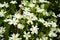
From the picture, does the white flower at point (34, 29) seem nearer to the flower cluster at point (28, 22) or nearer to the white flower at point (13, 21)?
the flower cluster at point (28, 22)

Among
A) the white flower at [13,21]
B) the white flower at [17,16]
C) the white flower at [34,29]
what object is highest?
the white flower at [17,16]

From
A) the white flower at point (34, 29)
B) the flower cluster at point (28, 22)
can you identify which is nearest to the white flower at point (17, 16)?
the flower cluster at point (28, 22)

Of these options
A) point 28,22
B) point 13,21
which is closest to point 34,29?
point 28,22

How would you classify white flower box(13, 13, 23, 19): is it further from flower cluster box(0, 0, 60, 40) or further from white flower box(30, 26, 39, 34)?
white flower box(30, 26, 39, 34)

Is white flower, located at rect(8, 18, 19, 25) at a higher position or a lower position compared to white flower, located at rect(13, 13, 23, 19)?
lower

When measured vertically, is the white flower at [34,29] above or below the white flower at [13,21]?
below

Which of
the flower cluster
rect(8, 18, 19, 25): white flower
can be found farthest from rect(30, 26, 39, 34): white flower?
rect(8, 18, 19, 25): white flower

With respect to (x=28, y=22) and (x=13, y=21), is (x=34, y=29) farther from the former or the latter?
(x=13, y=21)

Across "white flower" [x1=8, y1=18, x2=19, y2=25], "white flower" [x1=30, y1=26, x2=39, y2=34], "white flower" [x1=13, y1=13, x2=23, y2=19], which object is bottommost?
"white flower" [x1=30, y1=26, x2=39, y2=34]
